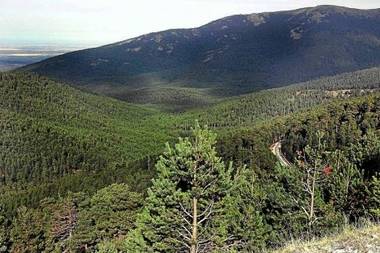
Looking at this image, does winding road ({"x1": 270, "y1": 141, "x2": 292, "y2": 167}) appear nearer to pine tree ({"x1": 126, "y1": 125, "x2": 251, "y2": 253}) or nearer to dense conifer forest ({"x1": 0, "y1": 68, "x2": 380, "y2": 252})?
dense conifer forest ({"x1": 0, "y1": 68, "x2": 380, "y2": 252})

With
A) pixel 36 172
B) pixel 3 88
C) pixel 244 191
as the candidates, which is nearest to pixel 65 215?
pixel 244 191

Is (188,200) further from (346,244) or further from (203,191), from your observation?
(346,244)

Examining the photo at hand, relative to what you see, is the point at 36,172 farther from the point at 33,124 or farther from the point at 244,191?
the point at 244,191

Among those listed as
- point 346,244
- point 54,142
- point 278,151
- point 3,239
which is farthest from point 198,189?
point 54,142

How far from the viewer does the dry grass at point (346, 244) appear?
13.8 meters

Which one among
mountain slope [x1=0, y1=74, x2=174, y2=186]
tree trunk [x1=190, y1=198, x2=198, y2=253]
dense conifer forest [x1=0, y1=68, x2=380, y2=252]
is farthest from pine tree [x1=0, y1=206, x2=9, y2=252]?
mountain slope [x1=0, y1=74, x2=174, y2=186]

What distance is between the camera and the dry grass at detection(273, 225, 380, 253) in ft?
45.2

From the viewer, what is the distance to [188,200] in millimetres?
18578

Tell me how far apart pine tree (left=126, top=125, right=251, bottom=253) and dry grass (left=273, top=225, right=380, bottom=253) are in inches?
181

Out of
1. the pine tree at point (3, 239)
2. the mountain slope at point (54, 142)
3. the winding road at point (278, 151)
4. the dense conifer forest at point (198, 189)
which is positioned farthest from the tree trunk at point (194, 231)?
the mountain slope at point (54, 142)

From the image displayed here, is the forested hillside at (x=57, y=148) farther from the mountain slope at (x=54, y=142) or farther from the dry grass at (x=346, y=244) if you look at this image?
the dry grass at (x=346, y=244)

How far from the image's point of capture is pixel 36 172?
453 feet

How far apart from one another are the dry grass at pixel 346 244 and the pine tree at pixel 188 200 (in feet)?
15.1

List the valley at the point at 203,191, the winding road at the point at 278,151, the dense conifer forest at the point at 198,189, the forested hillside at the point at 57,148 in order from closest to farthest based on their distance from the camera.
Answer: the valley at the point at 203,191
the dense conifer forest at the point at 198,189
the forested hillside at the point at 57,148
the winding road at the point at 278,151
